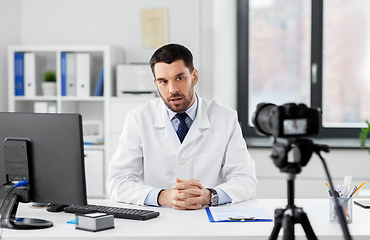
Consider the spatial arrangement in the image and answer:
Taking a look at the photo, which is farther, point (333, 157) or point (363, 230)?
point (333, 157)

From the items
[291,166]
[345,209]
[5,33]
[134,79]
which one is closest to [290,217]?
[291,166]

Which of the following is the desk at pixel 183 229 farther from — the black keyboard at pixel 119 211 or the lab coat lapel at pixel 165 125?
Result: the lab coat lapel at pixel 165 125

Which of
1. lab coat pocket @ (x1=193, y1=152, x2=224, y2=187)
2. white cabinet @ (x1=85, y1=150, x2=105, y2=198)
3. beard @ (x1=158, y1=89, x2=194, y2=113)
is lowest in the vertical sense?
white cabinet @ (x1=85, y1=150, x2=105, y2=198)

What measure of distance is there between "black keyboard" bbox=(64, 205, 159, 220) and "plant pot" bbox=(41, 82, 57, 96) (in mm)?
1936

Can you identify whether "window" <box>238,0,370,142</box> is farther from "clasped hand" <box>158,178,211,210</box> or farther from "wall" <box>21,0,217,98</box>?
"clasped hand" <box>158,178,211,210</box>

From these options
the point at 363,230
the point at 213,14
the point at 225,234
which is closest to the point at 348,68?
the point at 213,14

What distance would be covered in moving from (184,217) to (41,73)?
2.49 metres

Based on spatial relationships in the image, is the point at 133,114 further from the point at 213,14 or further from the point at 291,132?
the point at 213,14

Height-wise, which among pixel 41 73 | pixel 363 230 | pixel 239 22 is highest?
pixel 239 22

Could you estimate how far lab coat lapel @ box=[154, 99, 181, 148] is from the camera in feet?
6.84

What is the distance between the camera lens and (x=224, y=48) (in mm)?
3639

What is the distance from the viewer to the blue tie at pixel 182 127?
211 cm

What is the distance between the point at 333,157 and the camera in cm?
343

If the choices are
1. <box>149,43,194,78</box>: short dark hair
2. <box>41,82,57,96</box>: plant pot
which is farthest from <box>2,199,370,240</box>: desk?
<box>41,82,57,96</box>: plant pot
